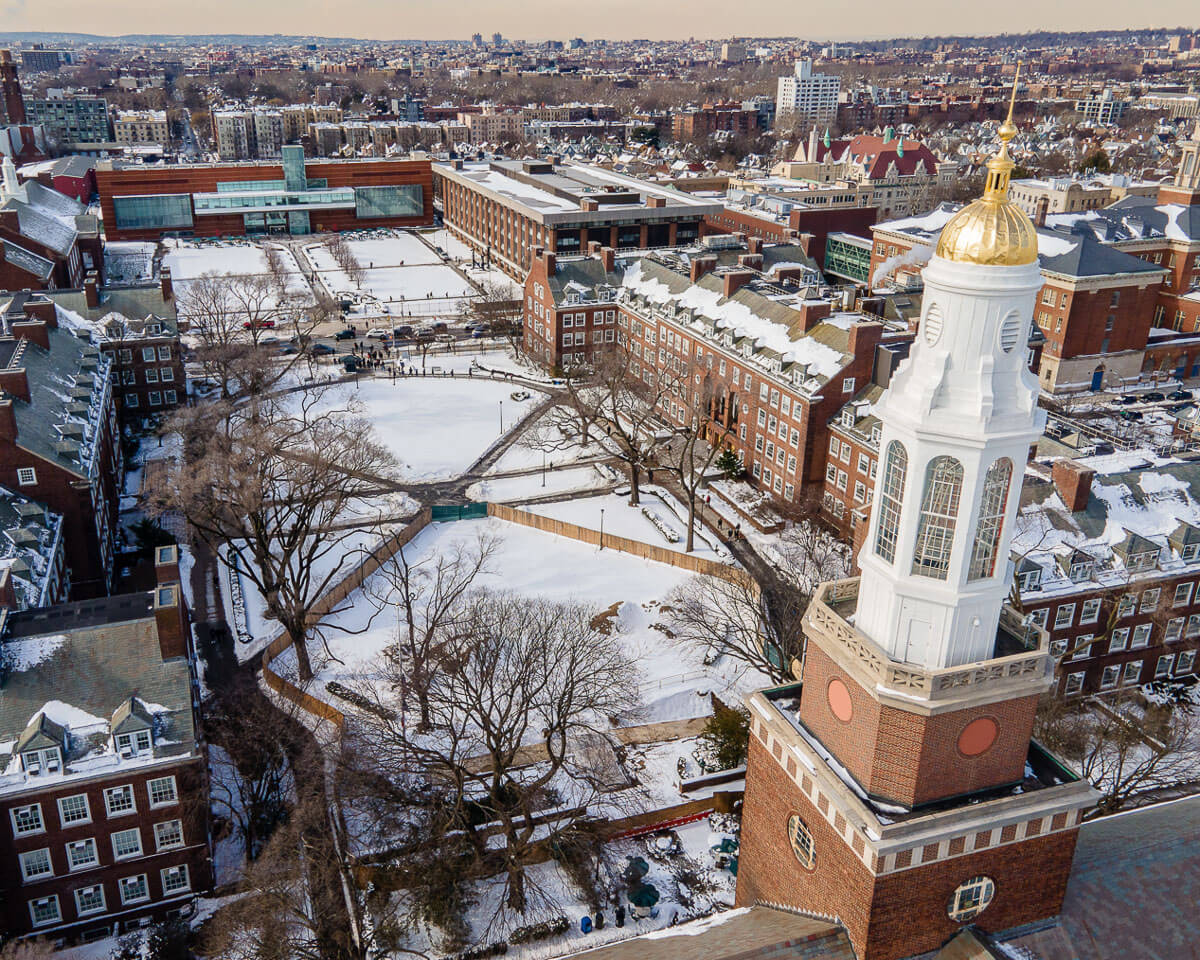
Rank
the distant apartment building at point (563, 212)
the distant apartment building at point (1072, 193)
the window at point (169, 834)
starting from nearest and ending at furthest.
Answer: the window at point (169, 834)
the distant apartment building at point (563, 212)
the distant apartment building at point (1072, 193)

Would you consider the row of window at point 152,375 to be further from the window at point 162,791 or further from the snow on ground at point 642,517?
the window at point 162,791

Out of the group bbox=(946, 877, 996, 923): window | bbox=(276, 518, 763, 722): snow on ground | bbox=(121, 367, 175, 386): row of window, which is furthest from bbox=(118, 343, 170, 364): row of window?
bbox=(946, 877, 996, 923): window

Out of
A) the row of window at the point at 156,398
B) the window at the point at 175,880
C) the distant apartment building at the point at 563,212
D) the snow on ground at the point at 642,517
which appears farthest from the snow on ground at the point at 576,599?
the distant apartment building at the point at 563,212

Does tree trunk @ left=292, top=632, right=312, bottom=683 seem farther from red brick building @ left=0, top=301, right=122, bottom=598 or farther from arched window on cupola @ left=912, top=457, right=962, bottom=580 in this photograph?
arched window on cupola @ left=912, top=457, right=962, bottom=580

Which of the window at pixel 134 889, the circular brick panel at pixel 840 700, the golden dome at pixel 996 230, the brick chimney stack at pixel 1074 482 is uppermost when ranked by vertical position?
the golden dome at pixel 996 230

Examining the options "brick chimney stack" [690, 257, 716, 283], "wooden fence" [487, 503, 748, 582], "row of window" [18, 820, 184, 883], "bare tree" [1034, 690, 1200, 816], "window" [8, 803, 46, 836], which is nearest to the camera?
"window" [8, 803, 46, 836]
